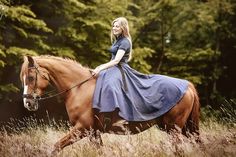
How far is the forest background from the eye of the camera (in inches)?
635

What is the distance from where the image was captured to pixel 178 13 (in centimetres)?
2269

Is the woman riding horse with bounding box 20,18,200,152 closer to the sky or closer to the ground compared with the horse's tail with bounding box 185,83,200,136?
closer to the sky

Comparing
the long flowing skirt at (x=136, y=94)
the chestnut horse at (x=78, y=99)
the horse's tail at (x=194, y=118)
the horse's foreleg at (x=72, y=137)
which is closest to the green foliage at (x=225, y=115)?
the horse's tail at (x=194, y=118)

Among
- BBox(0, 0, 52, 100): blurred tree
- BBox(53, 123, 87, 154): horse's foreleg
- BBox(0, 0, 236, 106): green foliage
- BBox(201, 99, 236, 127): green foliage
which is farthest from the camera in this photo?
BBox(0, 0, 236, 106): green foliage

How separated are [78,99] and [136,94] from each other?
3.20 feet

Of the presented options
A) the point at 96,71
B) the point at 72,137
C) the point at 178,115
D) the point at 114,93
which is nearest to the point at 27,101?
the point at 72,137

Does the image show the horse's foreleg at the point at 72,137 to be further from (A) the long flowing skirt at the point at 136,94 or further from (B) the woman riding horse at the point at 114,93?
(A) the long flowing skirt at the point at 136,94

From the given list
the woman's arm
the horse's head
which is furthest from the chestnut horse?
the woman's arm

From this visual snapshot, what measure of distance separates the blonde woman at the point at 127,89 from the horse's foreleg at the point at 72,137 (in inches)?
17.7

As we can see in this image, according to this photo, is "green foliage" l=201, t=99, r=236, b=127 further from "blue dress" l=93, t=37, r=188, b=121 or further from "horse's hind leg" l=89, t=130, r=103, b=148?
"horse's hind leg" l=89, t=130, r=103, b=148

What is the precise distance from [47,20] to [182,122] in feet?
35.0

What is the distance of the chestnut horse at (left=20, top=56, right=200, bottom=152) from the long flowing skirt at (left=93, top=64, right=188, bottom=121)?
0.13 m

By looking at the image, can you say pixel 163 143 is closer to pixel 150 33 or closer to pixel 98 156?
pixel 98 156

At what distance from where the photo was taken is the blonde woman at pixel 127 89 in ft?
26.1
